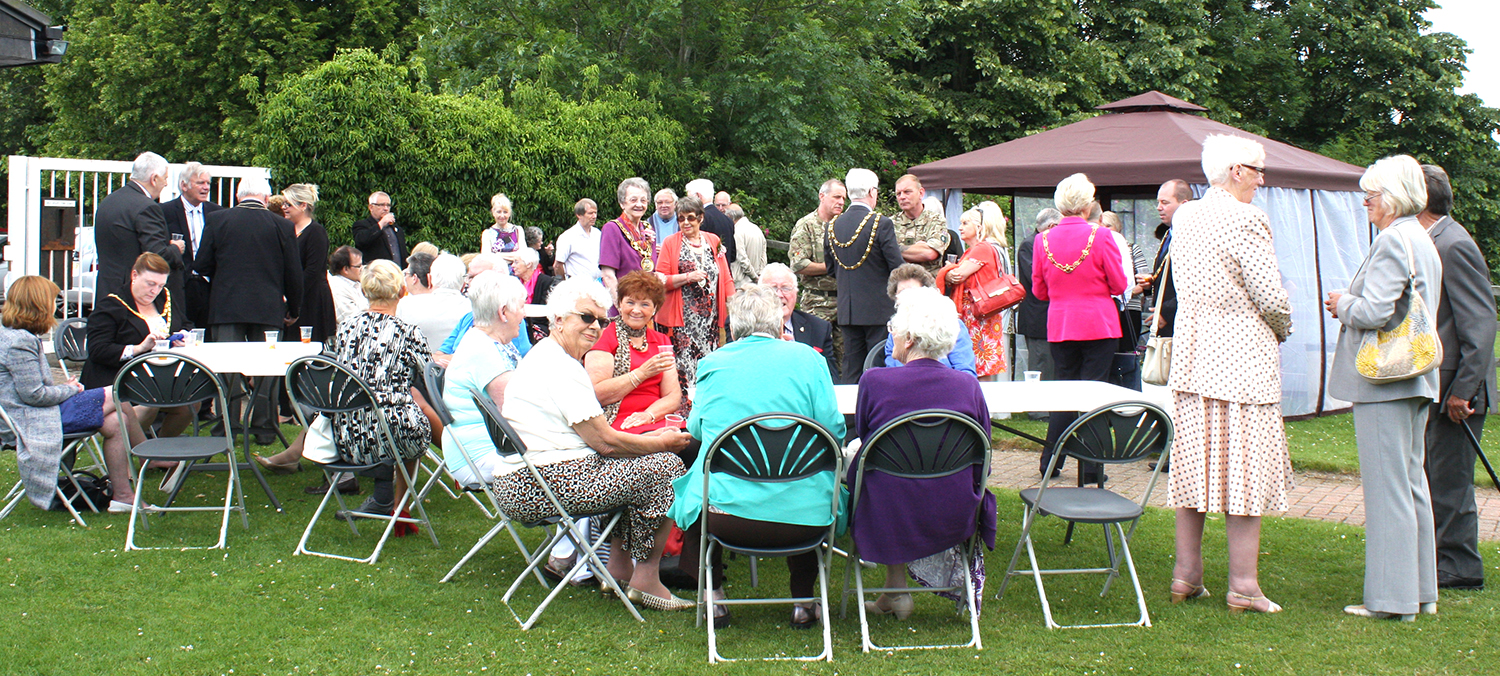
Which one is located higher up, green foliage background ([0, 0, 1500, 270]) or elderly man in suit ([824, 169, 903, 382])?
green foliage background ([0, 0, 1500, 270])

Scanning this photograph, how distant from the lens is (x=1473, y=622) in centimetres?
404

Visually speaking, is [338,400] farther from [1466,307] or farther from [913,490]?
[1466,307]

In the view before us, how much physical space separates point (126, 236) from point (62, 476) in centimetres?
196

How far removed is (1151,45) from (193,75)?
18.4 m

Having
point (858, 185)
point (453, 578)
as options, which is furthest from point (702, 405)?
point (858, 185)

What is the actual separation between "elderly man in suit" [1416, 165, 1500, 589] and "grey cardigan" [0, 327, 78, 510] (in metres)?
5.78

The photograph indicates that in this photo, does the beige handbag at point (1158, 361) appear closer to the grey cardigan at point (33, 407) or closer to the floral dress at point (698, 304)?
the floral dress at point (698, 304)

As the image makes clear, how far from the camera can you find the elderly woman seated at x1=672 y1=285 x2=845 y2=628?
3723 mm

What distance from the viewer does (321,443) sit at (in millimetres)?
5125

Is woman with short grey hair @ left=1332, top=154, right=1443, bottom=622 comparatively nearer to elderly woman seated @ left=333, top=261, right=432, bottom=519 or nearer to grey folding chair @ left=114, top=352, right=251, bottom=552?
elderly woman seated @ left=333, top=261, right=432, bottom=519

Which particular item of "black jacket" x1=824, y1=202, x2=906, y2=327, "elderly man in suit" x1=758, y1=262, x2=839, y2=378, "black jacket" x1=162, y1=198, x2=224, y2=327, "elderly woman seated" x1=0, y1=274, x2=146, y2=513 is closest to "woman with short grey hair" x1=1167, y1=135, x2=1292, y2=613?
"elderly man in suit" x1=758, y1=262, x2=839, y2=378

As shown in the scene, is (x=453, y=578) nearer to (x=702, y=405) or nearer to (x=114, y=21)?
(x=702, y=405)

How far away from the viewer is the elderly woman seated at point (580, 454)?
13.4 ft

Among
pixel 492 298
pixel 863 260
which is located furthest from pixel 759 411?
pixel 863 260
